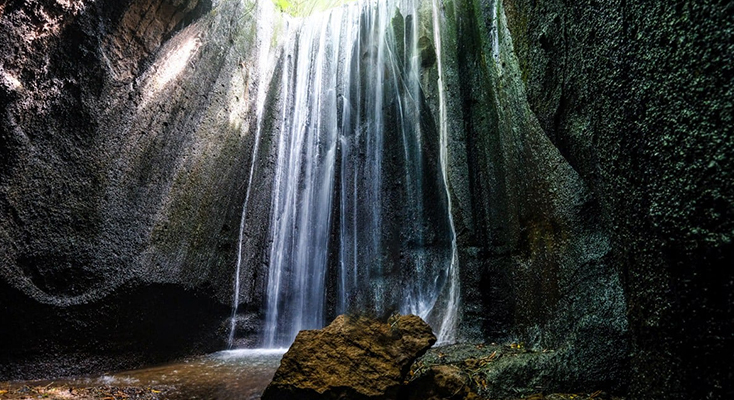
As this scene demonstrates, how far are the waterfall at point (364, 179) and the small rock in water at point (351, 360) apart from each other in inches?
155

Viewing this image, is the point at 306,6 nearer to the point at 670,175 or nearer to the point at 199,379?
the point at 199,379

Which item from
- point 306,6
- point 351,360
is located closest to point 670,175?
point 351,360

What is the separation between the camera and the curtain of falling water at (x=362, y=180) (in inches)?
326

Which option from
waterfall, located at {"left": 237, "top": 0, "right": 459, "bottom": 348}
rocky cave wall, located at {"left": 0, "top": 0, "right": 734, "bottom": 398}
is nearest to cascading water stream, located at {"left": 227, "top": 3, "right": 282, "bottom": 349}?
rocky cave wall, located at {"left": 0, "top": 0, "right": 734, "bottom": 398}

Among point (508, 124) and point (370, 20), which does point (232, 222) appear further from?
point (370, 20)

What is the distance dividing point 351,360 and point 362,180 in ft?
21.9

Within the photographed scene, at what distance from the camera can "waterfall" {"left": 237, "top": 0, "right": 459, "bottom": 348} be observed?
8.27 meters

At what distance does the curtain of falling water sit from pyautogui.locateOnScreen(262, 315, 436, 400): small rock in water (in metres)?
4.00

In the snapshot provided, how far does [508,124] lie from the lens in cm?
611

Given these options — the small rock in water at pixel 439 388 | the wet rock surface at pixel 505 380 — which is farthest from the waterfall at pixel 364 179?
Result: the small rock in water at pixel 439 388

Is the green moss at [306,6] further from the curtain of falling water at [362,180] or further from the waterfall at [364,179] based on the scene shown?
the waterfall at [364,179]

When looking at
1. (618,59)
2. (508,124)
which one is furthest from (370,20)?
(618,59)

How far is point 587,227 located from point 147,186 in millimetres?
6567

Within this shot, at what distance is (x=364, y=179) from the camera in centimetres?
943
